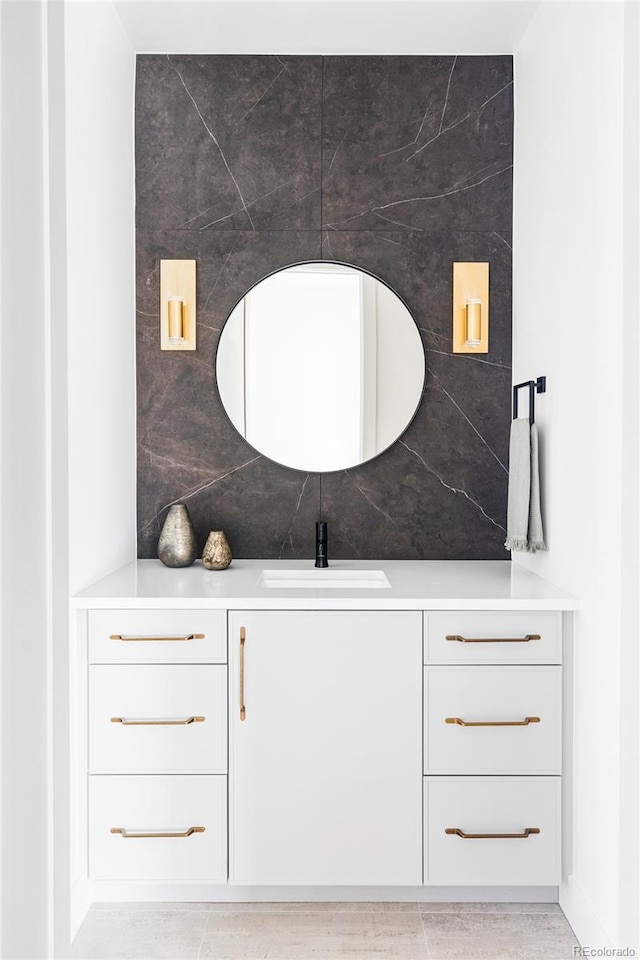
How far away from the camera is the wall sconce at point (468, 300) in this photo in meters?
2.83

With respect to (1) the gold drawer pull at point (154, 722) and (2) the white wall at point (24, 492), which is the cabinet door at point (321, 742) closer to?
(1) the gold drawer pull at point (154, 722)

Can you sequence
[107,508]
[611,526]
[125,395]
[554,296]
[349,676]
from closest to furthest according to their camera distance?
1. [611,526]
2. [349,676]
3. [554,296]
4. [107,508]
5. [125,395]

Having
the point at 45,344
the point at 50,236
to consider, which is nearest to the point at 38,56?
the point at 50,236

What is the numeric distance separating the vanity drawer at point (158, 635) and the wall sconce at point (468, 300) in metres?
1.34

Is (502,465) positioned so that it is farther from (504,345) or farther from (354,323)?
(354,323)

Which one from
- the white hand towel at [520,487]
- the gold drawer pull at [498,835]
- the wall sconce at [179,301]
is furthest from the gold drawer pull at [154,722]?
the wall sconce at [179,301]

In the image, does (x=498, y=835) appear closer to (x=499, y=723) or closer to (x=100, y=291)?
(x=499, y=723)

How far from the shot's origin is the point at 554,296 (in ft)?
7.66

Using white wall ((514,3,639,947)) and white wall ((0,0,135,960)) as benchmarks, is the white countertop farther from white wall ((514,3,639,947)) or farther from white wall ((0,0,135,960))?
white wall ((0,0,135,960))

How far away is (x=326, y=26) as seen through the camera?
103 inches

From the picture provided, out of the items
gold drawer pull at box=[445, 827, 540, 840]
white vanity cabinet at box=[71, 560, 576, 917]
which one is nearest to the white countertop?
white vanity cabinet at box=[71, 560, 576, 917]

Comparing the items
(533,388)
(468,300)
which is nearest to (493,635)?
(533,388)

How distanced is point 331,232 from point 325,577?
1217mm

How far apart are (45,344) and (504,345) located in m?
2.06
